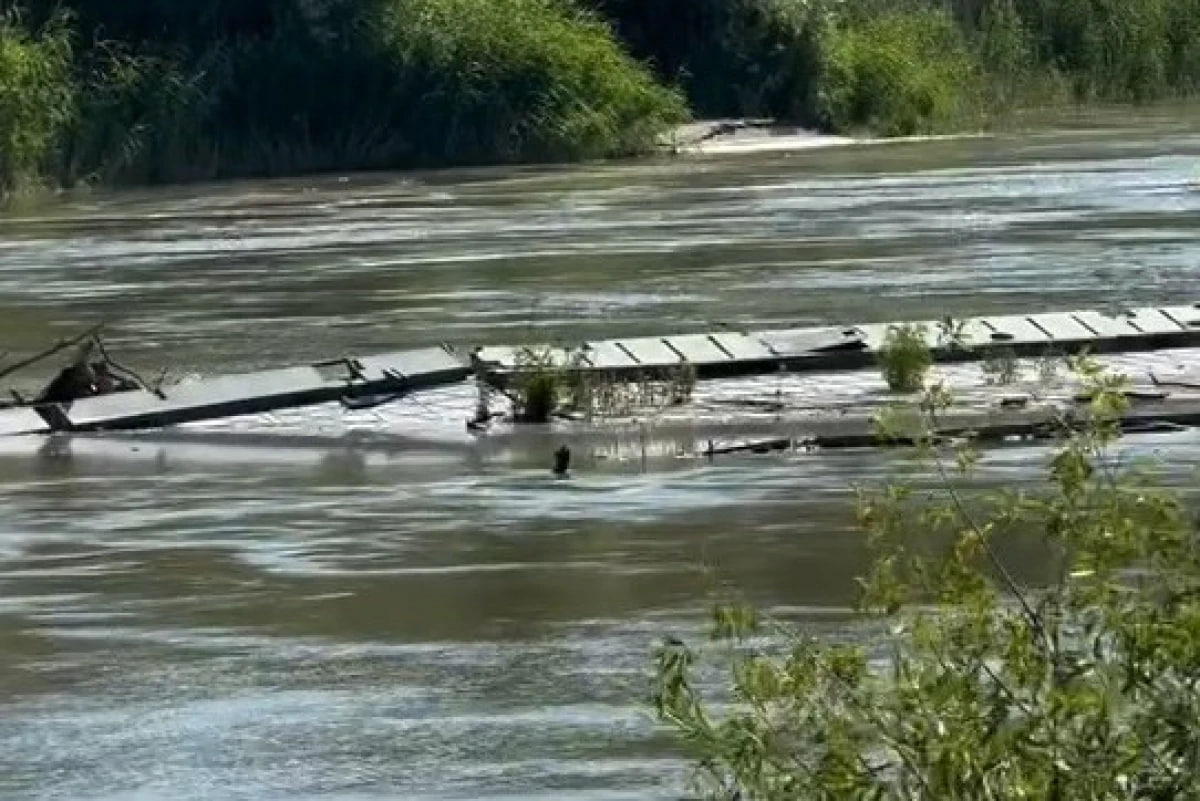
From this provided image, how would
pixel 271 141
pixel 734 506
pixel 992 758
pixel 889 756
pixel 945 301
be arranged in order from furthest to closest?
pixel 271 141 < pixel 945 301 < pixel 734 506 < pixel 889 756 < pixel 992 758

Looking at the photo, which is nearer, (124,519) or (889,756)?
(889,756)

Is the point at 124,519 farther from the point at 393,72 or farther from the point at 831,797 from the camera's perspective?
the point at 393,72

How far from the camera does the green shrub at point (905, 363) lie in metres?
23.0

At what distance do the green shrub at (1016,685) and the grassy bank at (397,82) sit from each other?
50310 mm

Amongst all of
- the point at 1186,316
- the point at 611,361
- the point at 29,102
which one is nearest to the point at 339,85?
the point at 29,102

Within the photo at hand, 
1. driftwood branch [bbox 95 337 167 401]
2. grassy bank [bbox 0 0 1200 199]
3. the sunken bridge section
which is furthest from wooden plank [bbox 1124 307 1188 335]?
grassy bank [bbox 0 0 1200 199]

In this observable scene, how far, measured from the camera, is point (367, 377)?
23.8 metres

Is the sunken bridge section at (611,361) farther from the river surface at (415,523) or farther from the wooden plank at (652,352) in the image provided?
the river surface at (415,523)

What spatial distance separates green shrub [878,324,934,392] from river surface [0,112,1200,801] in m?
1.00

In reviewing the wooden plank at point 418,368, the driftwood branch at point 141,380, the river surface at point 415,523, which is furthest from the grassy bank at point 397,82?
the wooden plank at point 418,368

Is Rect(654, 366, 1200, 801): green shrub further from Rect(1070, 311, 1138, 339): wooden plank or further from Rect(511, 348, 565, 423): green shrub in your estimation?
Rect(1070, 311, 1138, 339): wooden plank

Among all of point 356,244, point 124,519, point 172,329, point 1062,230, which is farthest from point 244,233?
point 124,519

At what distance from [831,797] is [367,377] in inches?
646

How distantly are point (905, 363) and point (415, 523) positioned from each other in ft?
19.3
